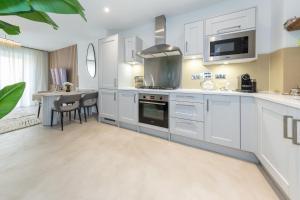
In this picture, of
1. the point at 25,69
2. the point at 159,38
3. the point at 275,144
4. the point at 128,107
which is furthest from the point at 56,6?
the point at 25,69

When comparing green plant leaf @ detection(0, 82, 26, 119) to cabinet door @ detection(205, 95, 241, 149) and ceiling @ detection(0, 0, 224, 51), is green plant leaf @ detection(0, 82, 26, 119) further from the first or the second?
ceiling @ detection(0, 0, 224, 51)

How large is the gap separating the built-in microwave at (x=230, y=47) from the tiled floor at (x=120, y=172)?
1521 millimetres

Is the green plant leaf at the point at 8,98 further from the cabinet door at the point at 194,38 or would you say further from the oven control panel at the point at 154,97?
the cabinet door at the point at 194,38

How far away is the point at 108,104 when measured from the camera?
3.94 m

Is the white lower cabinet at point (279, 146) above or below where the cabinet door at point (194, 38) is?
below

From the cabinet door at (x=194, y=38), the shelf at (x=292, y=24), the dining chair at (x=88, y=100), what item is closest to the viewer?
the shelf at (x=292, y=24)

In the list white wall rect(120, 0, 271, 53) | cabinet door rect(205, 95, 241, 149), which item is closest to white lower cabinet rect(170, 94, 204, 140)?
cabinet door rect(205, 95, 241, 149)

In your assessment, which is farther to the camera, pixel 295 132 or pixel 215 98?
pixel 215 98

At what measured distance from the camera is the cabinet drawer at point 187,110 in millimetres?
2494

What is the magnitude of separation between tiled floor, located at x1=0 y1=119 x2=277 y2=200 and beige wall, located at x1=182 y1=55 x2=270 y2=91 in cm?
128

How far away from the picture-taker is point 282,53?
6.66 ft

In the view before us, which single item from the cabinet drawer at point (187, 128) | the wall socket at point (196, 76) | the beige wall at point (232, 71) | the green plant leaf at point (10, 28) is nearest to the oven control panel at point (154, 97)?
the cabinet drawer at point (187, 128)

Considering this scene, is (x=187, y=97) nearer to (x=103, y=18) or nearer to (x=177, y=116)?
(x=177, y=116)

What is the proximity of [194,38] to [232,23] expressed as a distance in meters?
0.62
